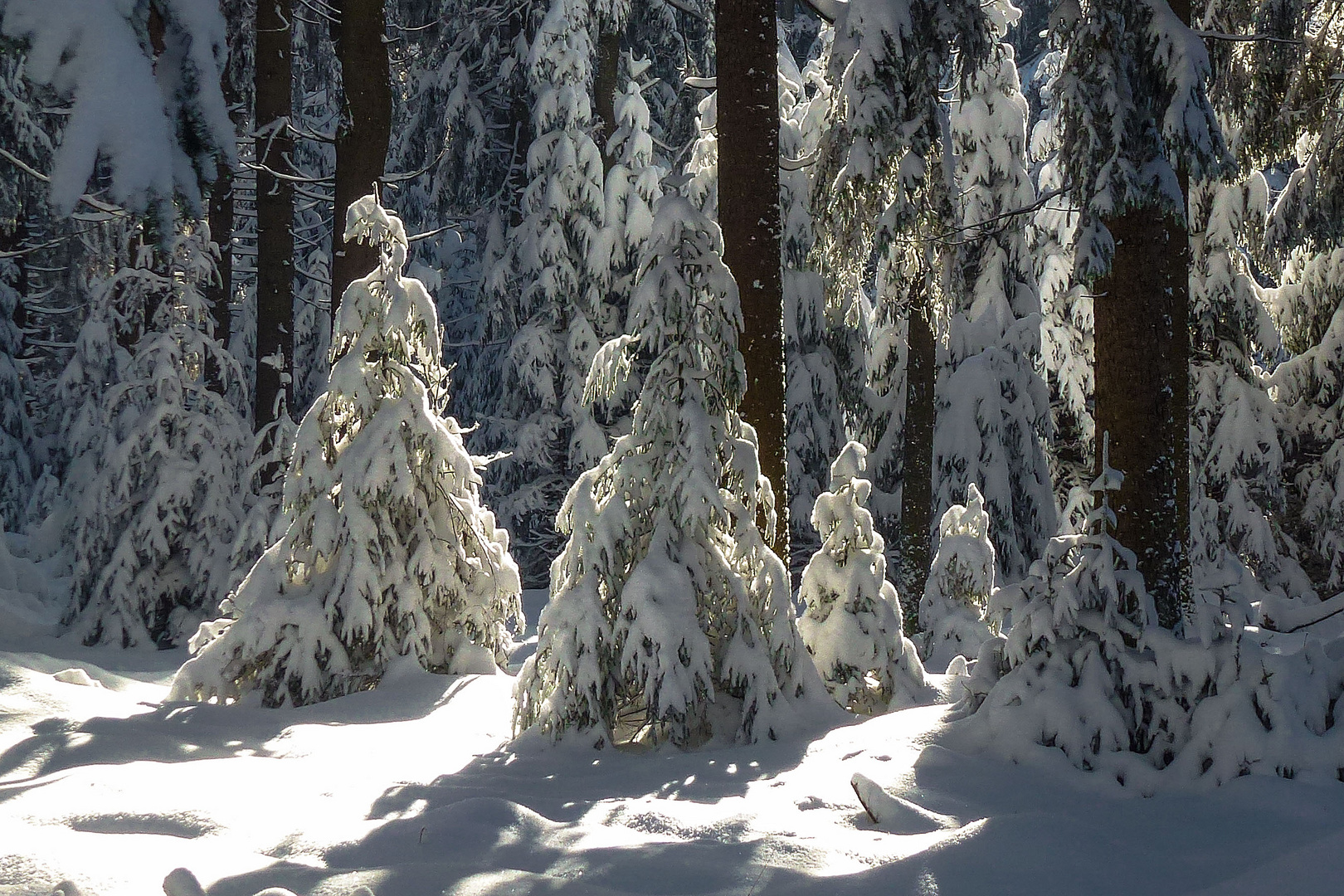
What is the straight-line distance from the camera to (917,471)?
51.1ft

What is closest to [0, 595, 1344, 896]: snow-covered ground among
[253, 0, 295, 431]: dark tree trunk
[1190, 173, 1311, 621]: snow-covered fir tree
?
[253, 0, 295, 431]: dark tree trunk

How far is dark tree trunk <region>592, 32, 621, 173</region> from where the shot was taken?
20.1 metres

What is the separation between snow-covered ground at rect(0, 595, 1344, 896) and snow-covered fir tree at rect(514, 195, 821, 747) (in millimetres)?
296

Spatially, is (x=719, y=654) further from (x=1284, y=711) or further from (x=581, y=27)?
(x=581, y=27)

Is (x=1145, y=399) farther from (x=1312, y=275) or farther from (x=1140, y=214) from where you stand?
(x=1312, y=275)

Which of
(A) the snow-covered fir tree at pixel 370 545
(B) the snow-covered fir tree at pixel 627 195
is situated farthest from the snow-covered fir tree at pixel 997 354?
(A) the snow-covered fir tree at pixel 370 545

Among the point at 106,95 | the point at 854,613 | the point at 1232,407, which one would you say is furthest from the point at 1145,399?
the point at 1232,407

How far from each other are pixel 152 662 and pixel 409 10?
50.6 ft

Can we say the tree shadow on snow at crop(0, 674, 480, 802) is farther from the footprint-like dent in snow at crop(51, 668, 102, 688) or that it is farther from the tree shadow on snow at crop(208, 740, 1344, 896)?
the tree shadow on snow at crop(208, 740, 1344, 896)

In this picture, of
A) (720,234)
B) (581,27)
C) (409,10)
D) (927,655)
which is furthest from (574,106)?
(720,234)

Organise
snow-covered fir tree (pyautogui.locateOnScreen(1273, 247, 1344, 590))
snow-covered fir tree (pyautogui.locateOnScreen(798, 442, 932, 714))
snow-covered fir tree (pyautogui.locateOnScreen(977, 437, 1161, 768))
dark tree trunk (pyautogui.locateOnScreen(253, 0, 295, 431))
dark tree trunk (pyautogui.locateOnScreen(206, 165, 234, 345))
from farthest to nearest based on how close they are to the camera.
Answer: snow-covered fir tree (pyautogui.locateOnScreen(1273, 247, 1344, 590))
dark tree trunk (pyautogui.locateOnScreen(206, 165, 234, 345))
dark tree trunk (pyautogui.locateOnScreen(253, 0, 295, 431))
snow-covered fir tree (pyautogui.locateOnScreen(798, 442, 932, 714))
snow-covered fir tree (pyautogui.locateOnScreen(977, 437, 1161, 768))

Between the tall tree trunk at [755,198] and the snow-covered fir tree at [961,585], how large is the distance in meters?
4.58

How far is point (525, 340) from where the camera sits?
61.5 feet

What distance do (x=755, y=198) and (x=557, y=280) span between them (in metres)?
11.6
